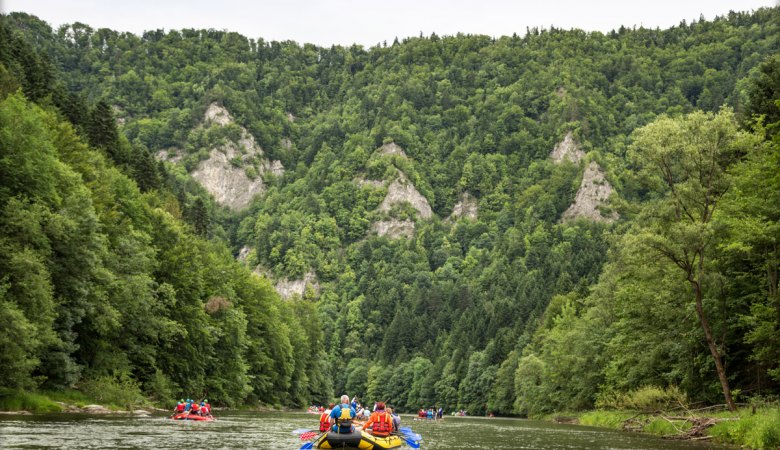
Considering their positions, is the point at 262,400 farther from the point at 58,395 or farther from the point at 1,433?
the point at 1,433

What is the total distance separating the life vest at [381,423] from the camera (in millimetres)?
43125

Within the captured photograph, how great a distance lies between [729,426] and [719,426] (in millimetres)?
1441

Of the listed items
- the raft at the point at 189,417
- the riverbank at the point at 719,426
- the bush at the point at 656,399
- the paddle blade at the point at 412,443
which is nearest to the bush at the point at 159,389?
the raft at the point at 189,417

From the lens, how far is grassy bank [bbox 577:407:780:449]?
1524 inches

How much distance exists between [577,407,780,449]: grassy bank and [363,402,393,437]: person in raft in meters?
16.6

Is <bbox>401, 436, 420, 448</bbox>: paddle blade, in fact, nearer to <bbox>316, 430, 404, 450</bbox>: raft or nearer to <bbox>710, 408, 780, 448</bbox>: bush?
<bbox>316, 430, 404, 450</bbox>: raft

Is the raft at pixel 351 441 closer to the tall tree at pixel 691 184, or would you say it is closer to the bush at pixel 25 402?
the tall tree at pixel 691 184

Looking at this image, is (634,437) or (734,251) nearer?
(734,251)

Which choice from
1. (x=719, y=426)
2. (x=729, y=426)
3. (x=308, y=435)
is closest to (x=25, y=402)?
(x=308, y=435)

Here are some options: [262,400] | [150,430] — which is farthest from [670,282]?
[262,400]

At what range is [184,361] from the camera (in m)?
84.2

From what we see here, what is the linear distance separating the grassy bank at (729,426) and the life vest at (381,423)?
16.6 meters

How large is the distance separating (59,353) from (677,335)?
133ft

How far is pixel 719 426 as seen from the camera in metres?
45.8
